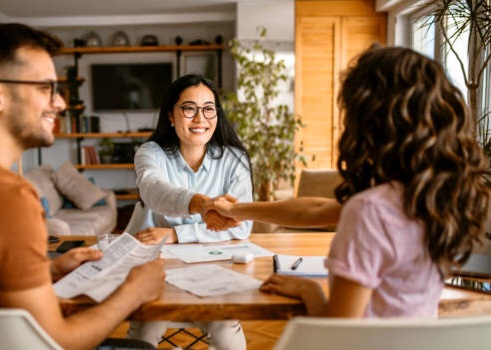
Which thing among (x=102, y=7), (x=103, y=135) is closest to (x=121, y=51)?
(x=102, y=7)

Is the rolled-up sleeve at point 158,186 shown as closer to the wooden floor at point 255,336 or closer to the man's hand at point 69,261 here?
the man's hand at point 69,261

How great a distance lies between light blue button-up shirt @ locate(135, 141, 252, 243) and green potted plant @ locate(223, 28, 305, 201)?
2.87 m

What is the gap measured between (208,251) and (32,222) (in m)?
0.79

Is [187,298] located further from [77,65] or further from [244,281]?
[77,65]

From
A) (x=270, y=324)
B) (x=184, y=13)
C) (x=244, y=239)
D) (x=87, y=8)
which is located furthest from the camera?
(x=184, y=13)

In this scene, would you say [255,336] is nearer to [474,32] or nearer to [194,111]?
[194,111]

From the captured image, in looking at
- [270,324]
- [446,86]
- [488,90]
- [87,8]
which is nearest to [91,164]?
[87,8]

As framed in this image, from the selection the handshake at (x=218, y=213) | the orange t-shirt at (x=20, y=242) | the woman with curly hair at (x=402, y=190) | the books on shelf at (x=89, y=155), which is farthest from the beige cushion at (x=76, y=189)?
the woman with curly hair at (x=402, y=190)

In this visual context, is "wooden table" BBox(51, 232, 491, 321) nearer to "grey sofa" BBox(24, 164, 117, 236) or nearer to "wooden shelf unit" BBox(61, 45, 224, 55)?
"grey sofa" BBox(24, 164, 117, 236)

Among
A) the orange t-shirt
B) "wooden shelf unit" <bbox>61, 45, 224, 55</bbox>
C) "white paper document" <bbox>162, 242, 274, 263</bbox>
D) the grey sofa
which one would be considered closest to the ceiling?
"wooden shelf unit" <bbox>61, 45, 224, 55</bbox>

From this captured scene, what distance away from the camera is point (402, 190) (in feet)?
3.10

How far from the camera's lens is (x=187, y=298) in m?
1.18

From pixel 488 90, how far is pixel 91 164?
198 inches

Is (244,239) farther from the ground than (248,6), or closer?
closer
